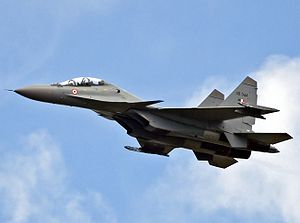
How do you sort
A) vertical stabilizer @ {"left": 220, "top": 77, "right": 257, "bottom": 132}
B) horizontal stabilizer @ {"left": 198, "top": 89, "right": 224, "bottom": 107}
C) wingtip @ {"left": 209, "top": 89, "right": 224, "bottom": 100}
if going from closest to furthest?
horizontal stabilizer @ {"left": 198, "top": 89, "right": 224, "bottom": 107} → vertical stabilizer @ {"left": 220, "top": 77, "right": 257, "bottom": 132} → wingtip @ {"left": 209, "top": 89, "right": 224, "bottom": 100}

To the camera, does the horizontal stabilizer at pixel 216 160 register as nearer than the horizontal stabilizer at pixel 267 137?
No

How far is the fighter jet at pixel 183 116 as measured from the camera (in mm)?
47219

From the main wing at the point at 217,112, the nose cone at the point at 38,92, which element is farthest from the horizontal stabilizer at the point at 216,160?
the nose cone at the point at 38,92

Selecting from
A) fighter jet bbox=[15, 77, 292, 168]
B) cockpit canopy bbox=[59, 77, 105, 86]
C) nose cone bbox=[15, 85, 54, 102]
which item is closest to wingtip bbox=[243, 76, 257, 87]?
fighter jet bbox=[15, 77, 292, 168]

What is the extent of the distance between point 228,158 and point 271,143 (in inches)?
148

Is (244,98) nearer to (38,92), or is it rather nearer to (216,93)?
(216,93)

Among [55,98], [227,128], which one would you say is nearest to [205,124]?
[227,128]

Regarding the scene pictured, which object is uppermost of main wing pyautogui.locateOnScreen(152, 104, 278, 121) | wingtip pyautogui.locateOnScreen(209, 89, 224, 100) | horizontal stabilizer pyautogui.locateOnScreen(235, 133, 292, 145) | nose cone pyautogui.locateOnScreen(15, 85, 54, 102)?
wingtip pyautogui.locateOnScreen(209, 89, 224, 100)

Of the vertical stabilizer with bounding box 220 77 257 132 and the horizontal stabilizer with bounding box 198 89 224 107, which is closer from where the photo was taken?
the horizontal stabilizer with bounding box 198 89 224 107

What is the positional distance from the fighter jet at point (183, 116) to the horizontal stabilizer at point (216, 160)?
34.9 inches

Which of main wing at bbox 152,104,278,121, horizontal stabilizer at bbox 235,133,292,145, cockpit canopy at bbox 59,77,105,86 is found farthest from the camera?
horizontal stabilizer at bbox 235,133,292,145

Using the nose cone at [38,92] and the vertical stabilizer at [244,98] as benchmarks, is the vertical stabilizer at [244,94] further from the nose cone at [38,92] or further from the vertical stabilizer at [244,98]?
the nose cone at [38,92]

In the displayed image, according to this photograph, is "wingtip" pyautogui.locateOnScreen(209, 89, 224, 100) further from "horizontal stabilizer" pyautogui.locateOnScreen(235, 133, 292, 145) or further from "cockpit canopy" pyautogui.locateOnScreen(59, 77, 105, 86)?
"cockpit canopy" pyautogui.locateOnScreen(59, 77, 105, 86)

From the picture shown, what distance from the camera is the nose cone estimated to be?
152 ft
